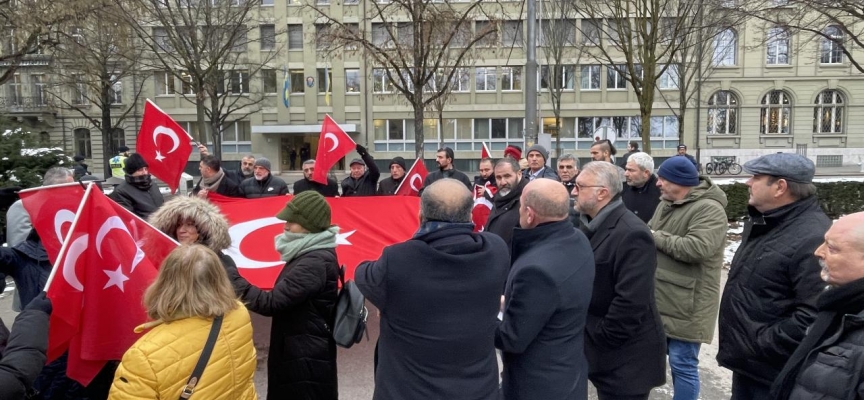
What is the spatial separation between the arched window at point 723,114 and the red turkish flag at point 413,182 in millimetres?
35974

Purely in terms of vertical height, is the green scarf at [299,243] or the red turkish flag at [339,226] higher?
the green scarf at [299,243]

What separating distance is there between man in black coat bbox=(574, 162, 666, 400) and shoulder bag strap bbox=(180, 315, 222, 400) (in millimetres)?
2028

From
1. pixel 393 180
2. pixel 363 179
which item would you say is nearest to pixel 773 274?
pixel 393 180

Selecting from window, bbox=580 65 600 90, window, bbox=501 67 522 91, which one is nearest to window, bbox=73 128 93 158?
window, bbox=501 67 522 91

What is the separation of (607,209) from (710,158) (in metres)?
39.1

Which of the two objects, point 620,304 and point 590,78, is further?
point 590,78

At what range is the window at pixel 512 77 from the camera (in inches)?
1547

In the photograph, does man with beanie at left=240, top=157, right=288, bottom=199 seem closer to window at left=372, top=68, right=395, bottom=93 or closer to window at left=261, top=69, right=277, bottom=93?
window at left=372, top=68, right=395, bottom=93

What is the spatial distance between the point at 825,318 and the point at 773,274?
0.86 meters

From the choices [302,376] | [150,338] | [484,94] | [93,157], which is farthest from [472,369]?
[93,157]

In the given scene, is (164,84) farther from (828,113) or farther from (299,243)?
(828,113)

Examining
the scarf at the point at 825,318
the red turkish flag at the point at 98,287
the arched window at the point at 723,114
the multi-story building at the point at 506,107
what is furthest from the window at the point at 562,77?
the scarf at the point at 825,318

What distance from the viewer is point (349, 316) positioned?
3062mm

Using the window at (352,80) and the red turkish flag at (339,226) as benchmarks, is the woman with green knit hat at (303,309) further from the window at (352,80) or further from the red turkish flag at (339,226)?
the window at (352,80)
